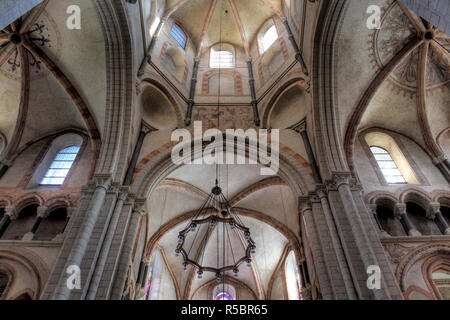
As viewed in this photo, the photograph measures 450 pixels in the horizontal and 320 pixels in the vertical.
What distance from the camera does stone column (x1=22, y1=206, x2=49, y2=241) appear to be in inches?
372

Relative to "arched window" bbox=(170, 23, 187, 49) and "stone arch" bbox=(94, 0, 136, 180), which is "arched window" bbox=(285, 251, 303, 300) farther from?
"arched window" bbox=(170, 23, 187, 49)

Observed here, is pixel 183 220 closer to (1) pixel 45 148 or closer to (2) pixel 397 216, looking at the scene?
(1) pixel 45 148

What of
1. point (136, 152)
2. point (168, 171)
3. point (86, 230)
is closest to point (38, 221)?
point (86, 230)

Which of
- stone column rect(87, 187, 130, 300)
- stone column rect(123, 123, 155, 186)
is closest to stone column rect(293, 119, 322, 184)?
stone column rect(123, 123, 155, 186)

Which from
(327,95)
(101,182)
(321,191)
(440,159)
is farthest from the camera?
(440,159)

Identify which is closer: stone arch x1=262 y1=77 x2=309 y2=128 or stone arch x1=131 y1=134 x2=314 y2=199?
stone arch x1=131 y1=134 x2=314 y2=199

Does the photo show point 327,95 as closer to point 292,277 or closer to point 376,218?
point 376,218

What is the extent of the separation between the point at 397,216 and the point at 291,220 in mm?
5190

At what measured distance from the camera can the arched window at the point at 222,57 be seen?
52.9ft

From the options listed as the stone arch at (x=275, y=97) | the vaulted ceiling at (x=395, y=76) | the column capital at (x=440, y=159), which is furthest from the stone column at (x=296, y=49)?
the column capital at (x=440, y=159)

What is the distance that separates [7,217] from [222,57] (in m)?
11.6

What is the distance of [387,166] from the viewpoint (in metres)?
12.2

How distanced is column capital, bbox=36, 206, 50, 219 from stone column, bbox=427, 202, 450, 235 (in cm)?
1192

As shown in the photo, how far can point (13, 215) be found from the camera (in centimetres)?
1016
